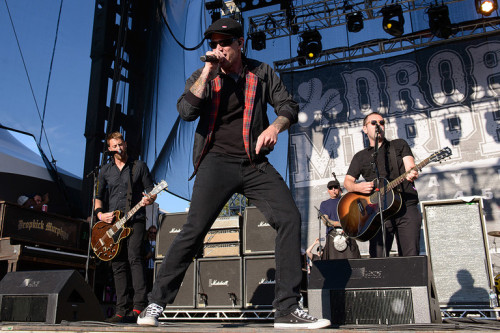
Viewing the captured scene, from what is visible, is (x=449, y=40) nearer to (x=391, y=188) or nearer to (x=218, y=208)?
(x=391, y=188)

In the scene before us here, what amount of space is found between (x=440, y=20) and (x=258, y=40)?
3759mm

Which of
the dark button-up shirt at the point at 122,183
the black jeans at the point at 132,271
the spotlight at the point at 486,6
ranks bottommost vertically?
the black jeans at the point at 132,271

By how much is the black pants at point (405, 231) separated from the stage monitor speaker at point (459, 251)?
1.56 metres

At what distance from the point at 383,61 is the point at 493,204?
3.64 metres

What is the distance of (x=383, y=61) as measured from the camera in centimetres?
966

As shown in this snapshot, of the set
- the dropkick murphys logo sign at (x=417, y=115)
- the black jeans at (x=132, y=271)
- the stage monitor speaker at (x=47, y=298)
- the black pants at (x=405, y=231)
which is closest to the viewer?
the stage monitor speaker at (x=47, y=298)

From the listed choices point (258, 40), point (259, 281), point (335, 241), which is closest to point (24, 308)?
point (259, 281)

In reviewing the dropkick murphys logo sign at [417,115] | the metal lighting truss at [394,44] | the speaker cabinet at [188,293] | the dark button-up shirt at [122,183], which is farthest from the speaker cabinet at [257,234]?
the metal lighting truss at [394,44]

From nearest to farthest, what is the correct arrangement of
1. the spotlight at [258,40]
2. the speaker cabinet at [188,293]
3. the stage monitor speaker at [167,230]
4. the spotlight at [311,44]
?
the speaker cabinet at [188,293] < the stage monitor speaker at [167,230] < the spotlight at [311,44] < the spotlight at [258,40]

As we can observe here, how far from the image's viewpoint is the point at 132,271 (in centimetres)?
439

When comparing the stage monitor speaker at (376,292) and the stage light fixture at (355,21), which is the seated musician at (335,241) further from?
the stage light fixture at (355,21)

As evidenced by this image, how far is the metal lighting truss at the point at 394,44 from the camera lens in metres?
9.00

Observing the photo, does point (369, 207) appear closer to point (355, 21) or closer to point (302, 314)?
point (302, 314)

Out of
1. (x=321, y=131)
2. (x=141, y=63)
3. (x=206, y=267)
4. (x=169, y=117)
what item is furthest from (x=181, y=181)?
(x=206, y=267)
